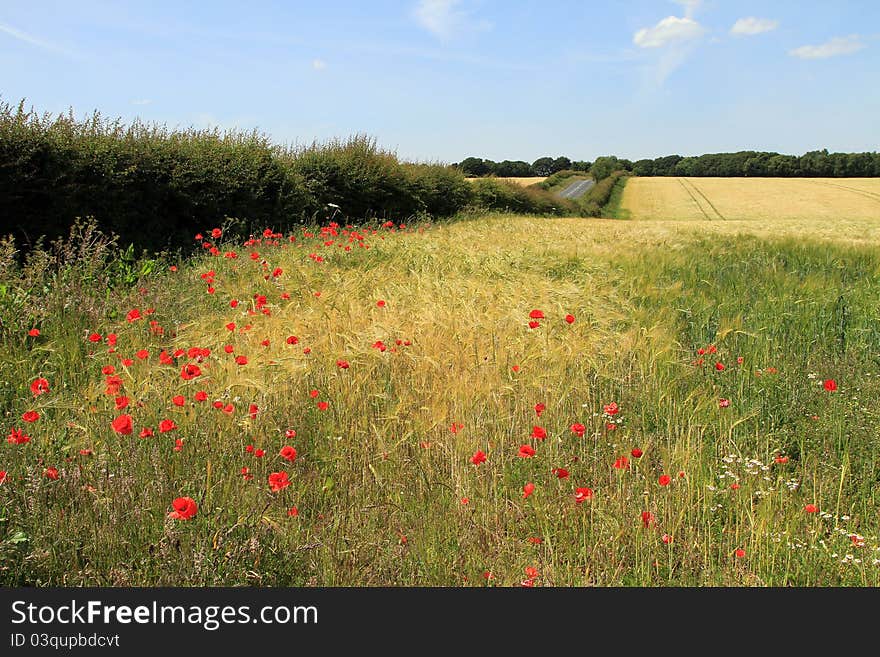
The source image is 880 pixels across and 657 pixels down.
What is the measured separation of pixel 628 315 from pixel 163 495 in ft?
13.0

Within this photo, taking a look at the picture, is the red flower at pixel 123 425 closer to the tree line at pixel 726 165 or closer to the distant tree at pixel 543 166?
the tree line at pixel 726 165

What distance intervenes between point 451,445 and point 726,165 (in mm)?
69151

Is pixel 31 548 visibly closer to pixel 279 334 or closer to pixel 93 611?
pixel 93 611

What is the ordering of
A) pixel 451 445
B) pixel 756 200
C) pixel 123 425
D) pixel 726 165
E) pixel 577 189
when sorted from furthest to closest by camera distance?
pixel 726 165, pixel 577 189, pixel 756 200, pixel 451 445, pixel 123 425

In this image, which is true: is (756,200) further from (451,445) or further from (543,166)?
(451,445)

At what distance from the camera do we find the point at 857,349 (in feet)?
14.8

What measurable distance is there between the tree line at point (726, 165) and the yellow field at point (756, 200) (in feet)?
21.9

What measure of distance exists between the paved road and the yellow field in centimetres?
329

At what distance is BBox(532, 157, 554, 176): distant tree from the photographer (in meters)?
65.9

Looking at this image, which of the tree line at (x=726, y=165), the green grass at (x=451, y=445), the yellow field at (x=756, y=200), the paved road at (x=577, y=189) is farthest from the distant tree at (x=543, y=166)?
the green grass at (x=451, y=445)

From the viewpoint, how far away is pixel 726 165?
63.8 meters

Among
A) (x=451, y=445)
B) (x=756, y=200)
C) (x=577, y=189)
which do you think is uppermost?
(x=577, y=189)

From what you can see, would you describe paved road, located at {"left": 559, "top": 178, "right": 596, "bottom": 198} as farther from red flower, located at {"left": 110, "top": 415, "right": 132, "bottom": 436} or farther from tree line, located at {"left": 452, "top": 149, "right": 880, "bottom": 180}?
red flower, located at {"left": 110, "top": 415, "right": 132, "bottom": 436}

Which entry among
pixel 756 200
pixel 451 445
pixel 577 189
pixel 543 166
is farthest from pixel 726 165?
pixel 451 445
